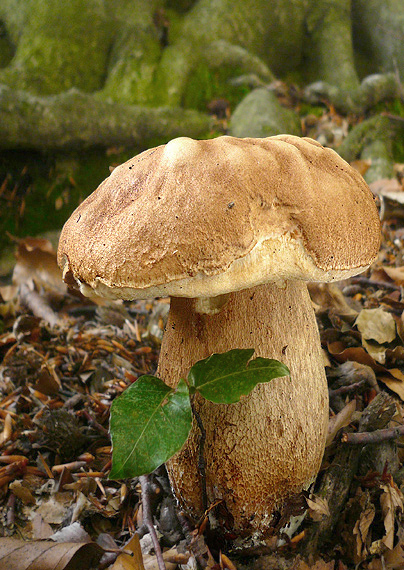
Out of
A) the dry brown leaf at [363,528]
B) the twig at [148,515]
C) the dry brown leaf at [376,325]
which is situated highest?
the dry brown leaf at [376,325]

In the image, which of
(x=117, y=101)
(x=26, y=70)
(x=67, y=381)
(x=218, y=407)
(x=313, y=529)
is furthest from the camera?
(x=117, y=101)

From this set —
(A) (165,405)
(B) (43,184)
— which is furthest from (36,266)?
(A) (165,405)

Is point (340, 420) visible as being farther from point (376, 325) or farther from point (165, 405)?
point (165, 405)

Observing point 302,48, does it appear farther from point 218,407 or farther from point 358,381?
point 218,407

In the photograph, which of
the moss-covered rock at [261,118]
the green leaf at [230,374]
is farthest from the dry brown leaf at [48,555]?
the moss-covered rock at [261,118]

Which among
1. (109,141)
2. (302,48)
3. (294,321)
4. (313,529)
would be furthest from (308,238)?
(302,48)

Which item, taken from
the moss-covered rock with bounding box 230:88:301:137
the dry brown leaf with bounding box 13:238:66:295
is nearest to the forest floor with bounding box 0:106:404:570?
the dry brown leaf with bounding box 13:238:66:295

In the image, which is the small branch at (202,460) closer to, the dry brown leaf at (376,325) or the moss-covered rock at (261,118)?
the dry brown leaf at (376,325)

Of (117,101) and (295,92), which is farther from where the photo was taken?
(295,92)
